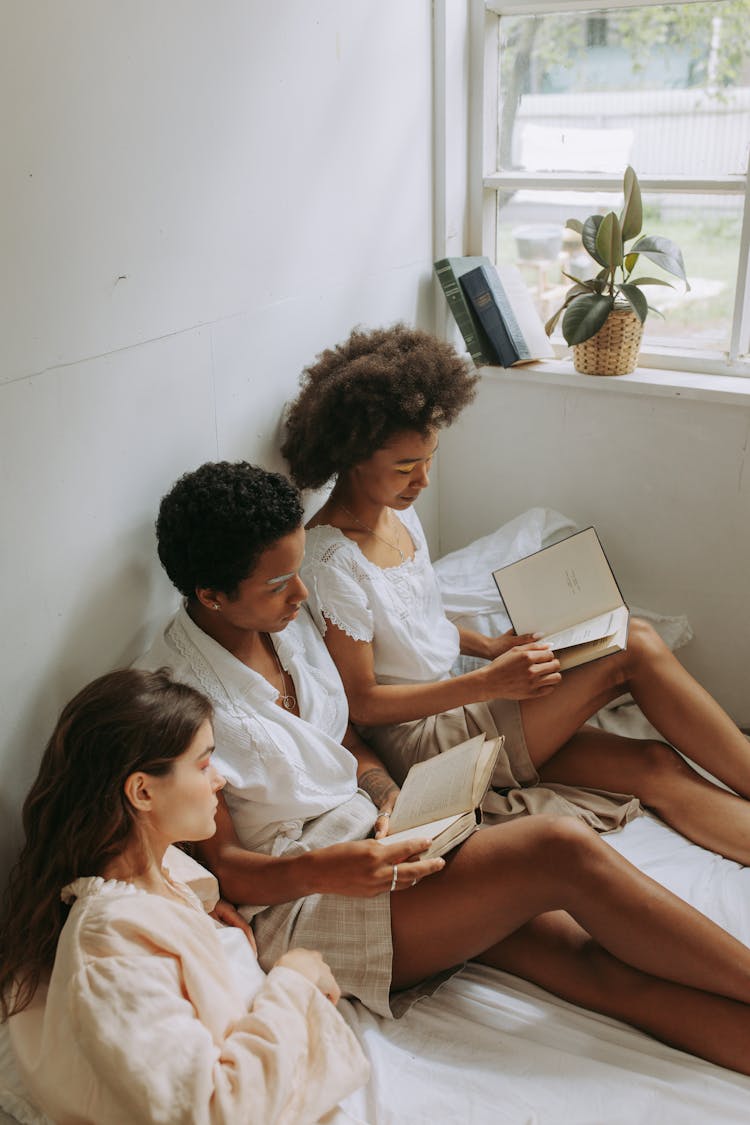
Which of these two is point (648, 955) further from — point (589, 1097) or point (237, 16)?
point (237, 16)

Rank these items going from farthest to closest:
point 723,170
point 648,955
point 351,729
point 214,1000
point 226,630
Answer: point 723,170, point 351,729, point 226,630, point 648,955, point 214,1000

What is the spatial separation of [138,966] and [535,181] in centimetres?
189

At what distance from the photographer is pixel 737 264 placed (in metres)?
2.17

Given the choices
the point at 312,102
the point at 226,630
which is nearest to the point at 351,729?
the point at 226,630

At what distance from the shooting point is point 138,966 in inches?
41.7

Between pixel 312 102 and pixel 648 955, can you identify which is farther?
pixel 312 102

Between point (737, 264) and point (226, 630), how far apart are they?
139 centimetres

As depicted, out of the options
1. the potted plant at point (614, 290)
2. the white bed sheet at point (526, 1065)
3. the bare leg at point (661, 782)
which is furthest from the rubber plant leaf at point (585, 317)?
the white bed sheet at point (526, 1065)

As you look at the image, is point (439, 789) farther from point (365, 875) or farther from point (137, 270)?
point (137, 270)

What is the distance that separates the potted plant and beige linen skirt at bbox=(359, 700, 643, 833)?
0.84m

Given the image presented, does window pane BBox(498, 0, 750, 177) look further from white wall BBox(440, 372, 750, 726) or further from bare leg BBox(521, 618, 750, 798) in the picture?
bare leg BBox(521, 618, 750, 798)

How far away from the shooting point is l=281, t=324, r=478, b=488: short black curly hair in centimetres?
170

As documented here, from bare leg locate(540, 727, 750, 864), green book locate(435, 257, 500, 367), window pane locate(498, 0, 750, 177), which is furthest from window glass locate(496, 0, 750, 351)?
bare leg locate(540, 727, 750, 864)

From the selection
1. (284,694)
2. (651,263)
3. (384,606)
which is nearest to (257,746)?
(284,694)
